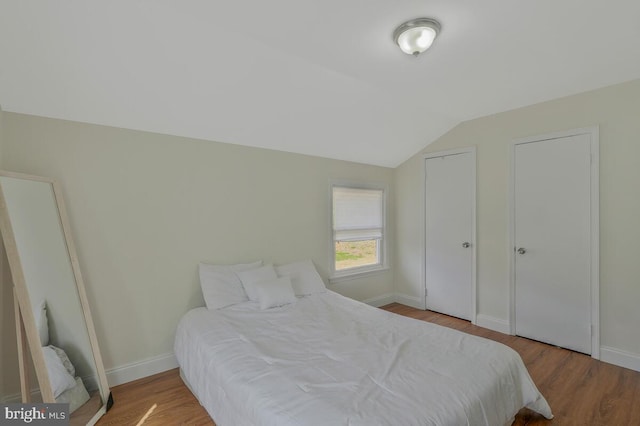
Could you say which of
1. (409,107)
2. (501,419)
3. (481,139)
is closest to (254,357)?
(501,419)

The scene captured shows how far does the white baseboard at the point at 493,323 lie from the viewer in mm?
3400

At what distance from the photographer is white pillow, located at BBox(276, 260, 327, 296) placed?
10.3ft

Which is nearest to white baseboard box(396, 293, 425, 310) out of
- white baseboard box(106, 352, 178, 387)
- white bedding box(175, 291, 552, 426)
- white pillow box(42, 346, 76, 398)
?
white bedding box(175, 291, 552, 426)

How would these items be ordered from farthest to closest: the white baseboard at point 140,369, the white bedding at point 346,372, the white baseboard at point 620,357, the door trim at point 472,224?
the door trim at point 472,224 < the white baseboard at point 620,357 < the white baseboard at point 140,369 < the white bedding at point 346,372

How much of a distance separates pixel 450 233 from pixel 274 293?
245 cm

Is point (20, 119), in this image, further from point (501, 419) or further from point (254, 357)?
point (501, 419)

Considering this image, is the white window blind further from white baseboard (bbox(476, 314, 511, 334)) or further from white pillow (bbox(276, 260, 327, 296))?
white baseboard (bbox(476, 314, 511, 334))

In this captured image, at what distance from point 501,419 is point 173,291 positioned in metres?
2.54

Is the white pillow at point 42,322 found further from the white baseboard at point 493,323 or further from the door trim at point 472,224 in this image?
the white baseboard at point 493,323

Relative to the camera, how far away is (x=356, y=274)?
4074mm

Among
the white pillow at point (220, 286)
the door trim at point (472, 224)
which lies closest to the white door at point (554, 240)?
the door trim at point (472, 224)

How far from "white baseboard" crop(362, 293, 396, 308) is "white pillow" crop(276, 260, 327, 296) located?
1.22 metres

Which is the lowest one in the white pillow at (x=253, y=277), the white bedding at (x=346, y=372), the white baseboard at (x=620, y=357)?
the white baseboard at (x=620, y=357)

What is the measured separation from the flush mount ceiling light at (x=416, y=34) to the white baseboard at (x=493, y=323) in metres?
3.08
